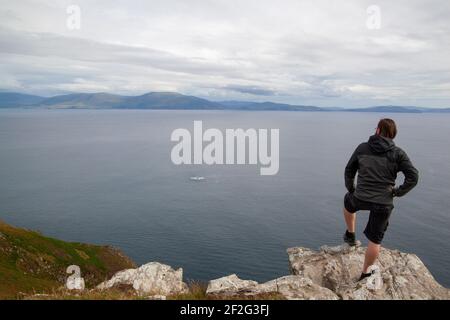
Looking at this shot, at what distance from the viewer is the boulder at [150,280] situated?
15570 millimetres

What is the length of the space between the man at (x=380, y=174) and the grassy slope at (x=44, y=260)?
3645 cm

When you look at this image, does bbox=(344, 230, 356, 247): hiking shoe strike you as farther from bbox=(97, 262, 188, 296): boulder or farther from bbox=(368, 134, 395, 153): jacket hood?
bbox=(97, 262, 188, 296): boulder

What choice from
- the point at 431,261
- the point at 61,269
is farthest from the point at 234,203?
the point at 61,269

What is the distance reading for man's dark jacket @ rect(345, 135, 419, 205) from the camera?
10664 mm

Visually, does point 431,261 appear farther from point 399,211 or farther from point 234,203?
point 234,203

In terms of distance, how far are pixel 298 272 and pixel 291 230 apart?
3196 inches

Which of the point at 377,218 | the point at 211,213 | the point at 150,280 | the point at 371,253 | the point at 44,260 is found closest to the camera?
the point at 377,218

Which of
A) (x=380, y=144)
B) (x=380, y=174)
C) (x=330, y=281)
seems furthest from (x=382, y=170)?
(x=330, y=281)

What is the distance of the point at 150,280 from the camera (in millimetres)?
16094

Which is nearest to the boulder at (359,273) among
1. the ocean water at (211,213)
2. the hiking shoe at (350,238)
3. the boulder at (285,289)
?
the hiking shoe at (350,238)

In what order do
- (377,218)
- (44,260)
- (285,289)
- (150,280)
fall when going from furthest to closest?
(44,260), (150,280), (285,289), (377,218)

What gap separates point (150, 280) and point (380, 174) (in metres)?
10.8

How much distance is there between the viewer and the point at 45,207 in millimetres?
112062

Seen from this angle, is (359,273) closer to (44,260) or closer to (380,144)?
(380,144)
